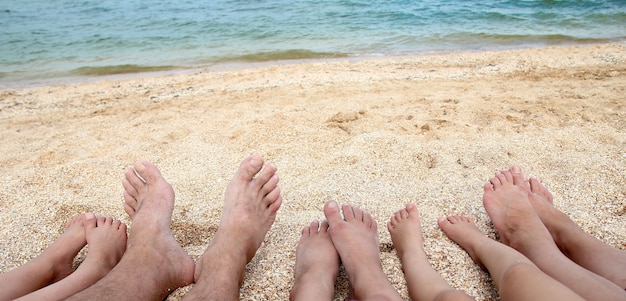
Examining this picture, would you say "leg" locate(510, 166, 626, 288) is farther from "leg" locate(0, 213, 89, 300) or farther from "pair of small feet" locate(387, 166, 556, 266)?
"leg" locate(0, 213, 89, 300)

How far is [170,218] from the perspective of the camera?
5.60 feet

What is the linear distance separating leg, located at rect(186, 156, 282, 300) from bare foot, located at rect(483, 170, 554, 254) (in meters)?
0.99

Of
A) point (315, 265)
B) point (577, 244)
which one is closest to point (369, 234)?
point (315, 265)

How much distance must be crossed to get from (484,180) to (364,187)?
66 centimetres

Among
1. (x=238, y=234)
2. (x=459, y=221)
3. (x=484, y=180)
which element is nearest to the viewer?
(x=238, y=234)

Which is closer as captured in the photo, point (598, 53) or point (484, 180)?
point (484, 180)

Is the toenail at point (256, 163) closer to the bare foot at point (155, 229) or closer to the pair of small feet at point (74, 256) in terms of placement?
the bare foot at point (155, 229)

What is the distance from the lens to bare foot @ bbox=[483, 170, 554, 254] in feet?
4.99

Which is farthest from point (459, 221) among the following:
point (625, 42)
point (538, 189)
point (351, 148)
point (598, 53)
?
point (625, 42)

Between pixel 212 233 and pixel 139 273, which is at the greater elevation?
pixel 139 273

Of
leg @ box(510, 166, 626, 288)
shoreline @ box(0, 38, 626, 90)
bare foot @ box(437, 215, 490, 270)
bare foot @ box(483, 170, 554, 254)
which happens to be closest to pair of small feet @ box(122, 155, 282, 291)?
bare foot @ box(437, 215, 490, 270)

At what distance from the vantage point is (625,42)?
586cm

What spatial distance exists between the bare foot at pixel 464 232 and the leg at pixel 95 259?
140cm

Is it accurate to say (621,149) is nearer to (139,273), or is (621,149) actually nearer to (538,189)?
(538,189)
